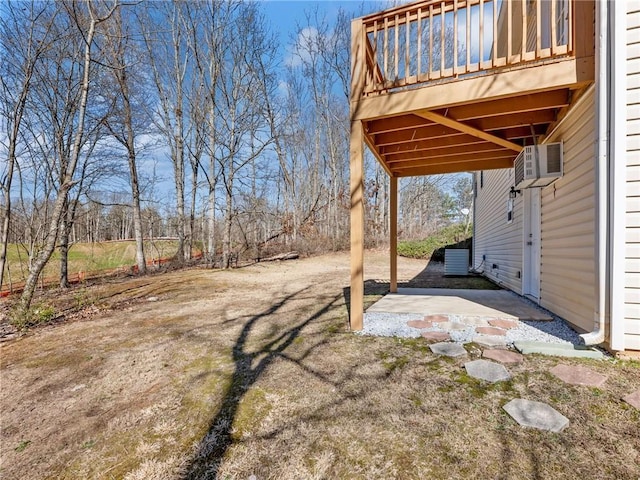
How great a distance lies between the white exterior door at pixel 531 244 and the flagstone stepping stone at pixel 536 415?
298 cm

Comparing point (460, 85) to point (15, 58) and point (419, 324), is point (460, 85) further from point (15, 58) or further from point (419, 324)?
point (15, 58)

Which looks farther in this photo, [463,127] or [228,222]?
[228,222]

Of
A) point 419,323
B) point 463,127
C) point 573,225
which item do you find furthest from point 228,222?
point 573,225

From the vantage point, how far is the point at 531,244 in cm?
454

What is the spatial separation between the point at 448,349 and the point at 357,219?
1.48 meters

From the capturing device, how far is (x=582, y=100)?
278 cm

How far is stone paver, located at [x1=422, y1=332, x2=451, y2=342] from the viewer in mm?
2869

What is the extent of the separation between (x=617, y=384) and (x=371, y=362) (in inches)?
62.1

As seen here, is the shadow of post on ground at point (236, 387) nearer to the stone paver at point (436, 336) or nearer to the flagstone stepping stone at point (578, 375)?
the stone paver at point (436, 336)

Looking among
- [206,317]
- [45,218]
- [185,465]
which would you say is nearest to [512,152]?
[206,317]

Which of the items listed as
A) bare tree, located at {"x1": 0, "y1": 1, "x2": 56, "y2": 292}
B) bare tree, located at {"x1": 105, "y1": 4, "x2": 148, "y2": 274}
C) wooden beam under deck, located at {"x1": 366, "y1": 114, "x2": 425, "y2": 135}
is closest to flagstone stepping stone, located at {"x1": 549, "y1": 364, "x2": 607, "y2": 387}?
wooden beam under deck, located at {"x1": 366, "y1": 114, "x2": 425, "y2": 135}

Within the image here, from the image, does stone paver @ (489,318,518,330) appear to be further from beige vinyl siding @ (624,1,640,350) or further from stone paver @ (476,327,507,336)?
beige vinyl siding @ (624,1,640,350)

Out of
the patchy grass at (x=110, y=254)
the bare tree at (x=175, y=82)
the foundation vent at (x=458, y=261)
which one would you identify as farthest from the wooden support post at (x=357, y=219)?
the patchy grass at (x=110, y=254)

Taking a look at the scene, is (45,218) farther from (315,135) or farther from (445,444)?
(315,135)
